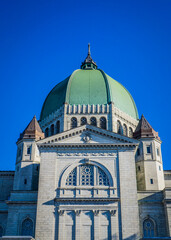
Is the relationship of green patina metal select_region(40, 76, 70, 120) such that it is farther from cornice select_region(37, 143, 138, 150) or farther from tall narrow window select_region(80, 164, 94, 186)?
tall narrow window select_region(80, 164, 94, 186)

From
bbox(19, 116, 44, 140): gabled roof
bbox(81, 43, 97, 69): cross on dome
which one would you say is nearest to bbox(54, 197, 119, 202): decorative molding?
bbox(19, 116, 44, 140): gabled roof

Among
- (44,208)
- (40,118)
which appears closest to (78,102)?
(40,118)

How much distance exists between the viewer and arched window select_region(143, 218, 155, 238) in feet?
125

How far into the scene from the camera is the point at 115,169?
3972 centimetres

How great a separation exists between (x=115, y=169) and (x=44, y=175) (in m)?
8.11

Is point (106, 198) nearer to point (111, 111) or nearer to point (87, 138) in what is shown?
point (87, 138)

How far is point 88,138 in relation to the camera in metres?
41.4

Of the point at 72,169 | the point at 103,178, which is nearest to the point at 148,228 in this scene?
the point at 103,178

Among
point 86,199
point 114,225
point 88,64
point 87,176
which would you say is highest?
point 88,64

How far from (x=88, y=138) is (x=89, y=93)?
601 inches

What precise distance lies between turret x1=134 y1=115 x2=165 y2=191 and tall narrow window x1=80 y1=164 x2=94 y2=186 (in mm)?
8587

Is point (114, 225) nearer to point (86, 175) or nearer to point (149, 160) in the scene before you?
point (86, 175)

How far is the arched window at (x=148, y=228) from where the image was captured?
38.2 meters

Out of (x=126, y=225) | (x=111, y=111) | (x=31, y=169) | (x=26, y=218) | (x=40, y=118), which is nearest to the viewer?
(x=126, y=225)
